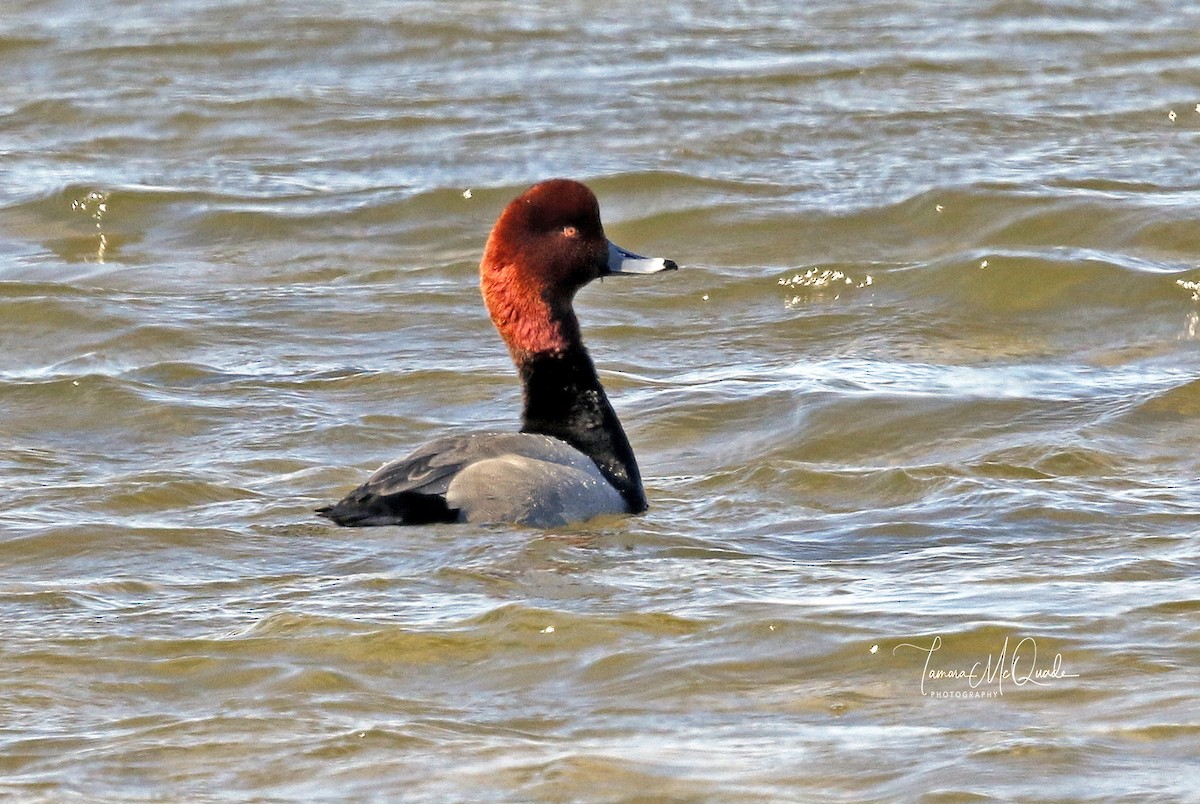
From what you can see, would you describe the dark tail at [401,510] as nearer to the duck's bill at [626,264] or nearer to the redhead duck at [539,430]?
the redhead duck at [539,430]

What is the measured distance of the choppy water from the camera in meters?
5.77

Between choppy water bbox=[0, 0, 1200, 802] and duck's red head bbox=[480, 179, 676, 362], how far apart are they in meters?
0.81

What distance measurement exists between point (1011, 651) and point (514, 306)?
2.74 meters

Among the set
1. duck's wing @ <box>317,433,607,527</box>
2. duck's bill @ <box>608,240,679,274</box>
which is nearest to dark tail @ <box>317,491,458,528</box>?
duck's wing @ <box>317,433,607,527</box>

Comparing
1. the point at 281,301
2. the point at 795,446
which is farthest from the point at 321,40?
the point at 795,446

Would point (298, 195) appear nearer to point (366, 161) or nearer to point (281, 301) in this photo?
point (366, 161)

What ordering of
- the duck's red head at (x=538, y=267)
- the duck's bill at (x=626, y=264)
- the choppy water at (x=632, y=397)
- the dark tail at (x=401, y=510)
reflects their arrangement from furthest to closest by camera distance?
the duck's bill at (x=626, y=264), the duck's red head at (x=538, y=267), the dark tail at (x=401, y=510), the choppy water at (x=632, y=397)

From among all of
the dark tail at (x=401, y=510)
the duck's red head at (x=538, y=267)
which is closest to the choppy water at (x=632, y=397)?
the dark tail at (x=401, y=510)

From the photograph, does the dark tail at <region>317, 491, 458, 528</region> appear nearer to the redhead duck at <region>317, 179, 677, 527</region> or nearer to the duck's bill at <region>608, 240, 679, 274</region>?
the redhead duck at <region>317, 179, 677, 527</region>

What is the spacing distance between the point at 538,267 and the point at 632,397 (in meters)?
1.88

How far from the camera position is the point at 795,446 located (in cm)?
915

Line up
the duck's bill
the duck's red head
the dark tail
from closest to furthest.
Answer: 1. the dark tail
2. the duck's red head
3. the duck's bill

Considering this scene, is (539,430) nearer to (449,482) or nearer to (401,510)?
(449,482)

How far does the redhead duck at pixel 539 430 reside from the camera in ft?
24.3
